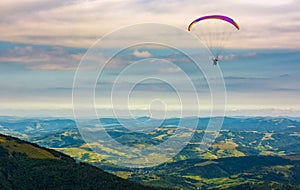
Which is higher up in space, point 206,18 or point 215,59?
point 206,18

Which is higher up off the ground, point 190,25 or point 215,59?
point 190,25

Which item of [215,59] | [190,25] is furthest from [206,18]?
[215,59]

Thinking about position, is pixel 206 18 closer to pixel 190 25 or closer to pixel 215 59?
pixel 190 25

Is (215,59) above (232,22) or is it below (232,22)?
below
